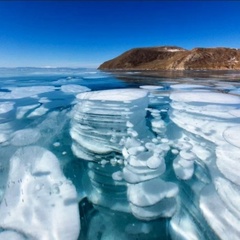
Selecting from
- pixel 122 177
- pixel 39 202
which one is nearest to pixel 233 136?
pixel 122 177

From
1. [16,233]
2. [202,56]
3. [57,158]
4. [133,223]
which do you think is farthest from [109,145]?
[202,56]

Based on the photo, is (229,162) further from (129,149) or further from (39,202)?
(39,202)

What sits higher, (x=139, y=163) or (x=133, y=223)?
(x=139, y=163)

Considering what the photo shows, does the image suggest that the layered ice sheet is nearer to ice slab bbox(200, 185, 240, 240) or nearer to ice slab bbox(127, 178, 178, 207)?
ice slab bbox(127, 178, 178, 207)

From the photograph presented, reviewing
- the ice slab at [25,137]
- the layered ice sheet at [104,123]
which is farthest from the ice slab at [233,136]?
the ice slab at [25,137]

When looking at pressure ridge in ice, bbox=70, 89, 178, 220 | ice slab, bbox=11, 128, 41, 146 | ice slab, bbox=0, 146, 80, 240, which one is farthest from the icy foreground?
ice slab, bbox=11, 128, 41, 146

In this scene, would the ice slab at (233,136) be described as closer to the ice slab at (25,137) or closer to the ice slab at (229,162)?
the ice slab at (229,162)

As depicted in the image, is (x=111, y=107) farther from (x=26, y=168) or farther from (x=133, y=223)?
(x=133, y=223)
